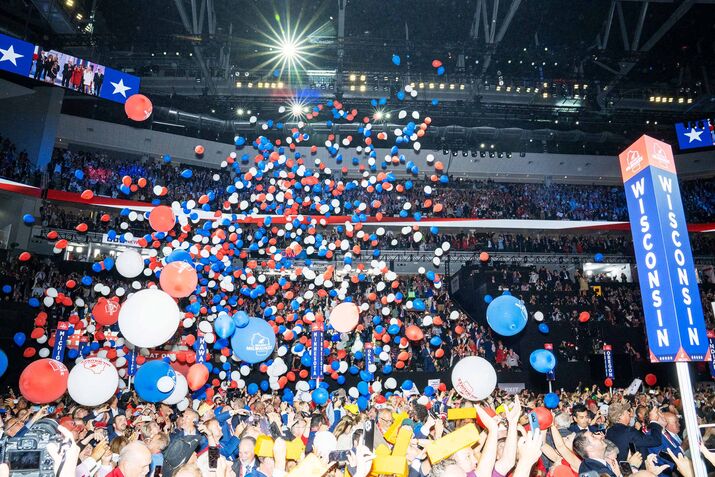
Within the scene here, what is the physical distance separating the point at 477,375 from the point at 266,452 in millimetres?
4598

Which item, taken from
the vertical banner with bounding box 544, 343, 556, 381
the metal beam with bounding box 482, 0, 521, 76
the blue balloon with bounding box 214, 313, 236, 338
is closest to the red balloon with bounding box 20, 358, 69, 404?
the blue balloon with bounding box 214, 313, 236, 338

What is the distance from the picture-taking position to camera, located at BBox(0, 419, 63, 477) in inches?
94.5

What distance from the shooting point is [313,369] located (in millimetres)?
10297

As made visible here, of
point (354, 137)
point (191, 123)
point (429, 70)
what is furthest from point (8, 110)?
point (429, 70)

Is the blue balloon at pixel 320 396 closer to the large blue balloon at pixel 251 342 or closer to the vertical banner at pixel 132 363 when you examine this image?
the large blue balloon at pixel 251 342

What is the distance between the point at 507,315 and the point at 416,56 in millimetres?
9083

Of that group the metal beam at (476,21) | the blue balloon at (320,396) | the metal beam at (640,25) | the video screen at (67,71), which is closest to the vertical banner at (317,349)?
the blue balloon at (320,396)

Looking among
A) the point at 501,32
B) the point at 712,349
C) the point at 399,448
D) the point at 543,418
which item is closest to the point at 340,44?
the point at 501,32

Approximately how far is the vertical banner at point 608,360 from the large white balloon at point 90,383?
12636 millimetres

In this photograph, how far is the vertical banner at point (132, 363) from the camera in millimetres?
10766

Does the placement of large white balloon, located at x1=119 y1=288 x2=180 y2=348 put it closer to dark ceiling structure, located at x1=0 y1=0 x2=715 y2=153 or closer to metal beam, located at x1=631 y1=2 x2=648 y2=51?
dark ceiling structure, located at x1=0 y1=0 x2=715 y2=153

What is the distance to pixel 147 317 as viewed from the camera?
20.9 ft

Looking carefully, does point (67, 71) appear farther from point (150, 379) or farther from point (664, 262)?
point (664, 262)

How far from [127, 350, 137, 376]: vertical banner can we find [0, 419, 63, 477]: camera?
30.0ft
